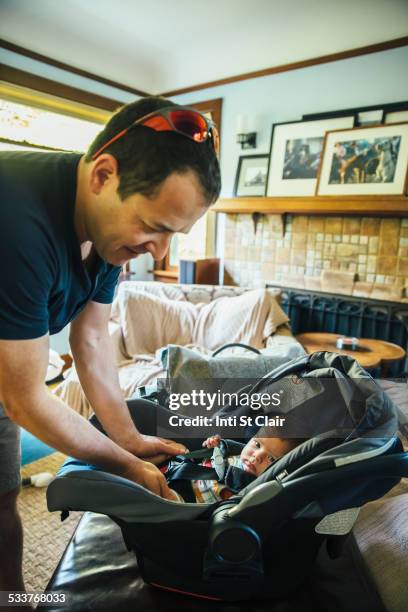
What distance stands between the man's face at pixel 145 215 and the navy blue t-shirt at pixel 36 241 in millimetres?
59

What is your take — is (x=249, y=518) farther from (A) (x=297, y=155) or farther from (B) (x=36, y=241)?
(A) (x=297, y=155)

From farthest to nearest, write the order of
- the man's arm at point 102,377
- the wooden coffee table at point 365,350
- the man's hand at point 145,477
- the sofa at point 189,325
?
the sofa at point 189,325
the wooden coffee table at point 365,350
the man's arm at point 102,377
the man's hand at point 145,477

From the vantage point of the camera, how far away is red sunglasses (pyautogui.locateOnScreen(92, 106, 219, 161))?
64 cm

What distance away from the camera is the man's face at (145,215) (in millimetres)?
638

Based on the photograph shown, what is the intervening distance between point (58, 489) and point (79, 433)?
0.10 meters

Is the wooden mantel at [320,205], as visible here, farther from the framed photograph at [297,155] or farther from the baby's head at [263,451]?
the baby's head at [263,451]

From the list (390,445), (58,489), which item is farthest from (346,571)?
(58,489)

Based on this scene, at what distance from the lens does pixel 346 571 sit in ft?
2.55

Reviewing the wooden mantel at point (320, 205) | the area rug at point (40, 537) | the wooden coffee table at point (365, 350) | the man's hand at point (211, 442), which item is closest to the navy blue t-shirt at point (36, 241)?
the man's hand at point (211, 442)

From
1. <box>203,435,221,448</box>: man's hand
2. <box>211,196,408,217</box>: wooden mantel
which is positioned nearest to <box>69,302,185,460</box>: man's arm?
<box>203,435,221,448</box>: man's hand

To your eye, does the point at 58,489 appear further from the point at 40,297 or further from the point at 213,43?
the point at 213,43

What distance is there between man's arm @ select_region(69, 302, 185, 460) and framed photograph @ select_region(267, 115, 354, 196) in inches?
101

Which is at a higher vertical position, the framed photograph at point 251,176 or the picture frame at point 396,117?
the picture frame at point 396,117

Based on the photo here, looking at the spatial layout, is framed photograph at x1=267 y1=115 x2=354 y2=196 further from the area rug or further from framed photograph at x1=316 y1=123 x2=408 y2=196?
the area rug
